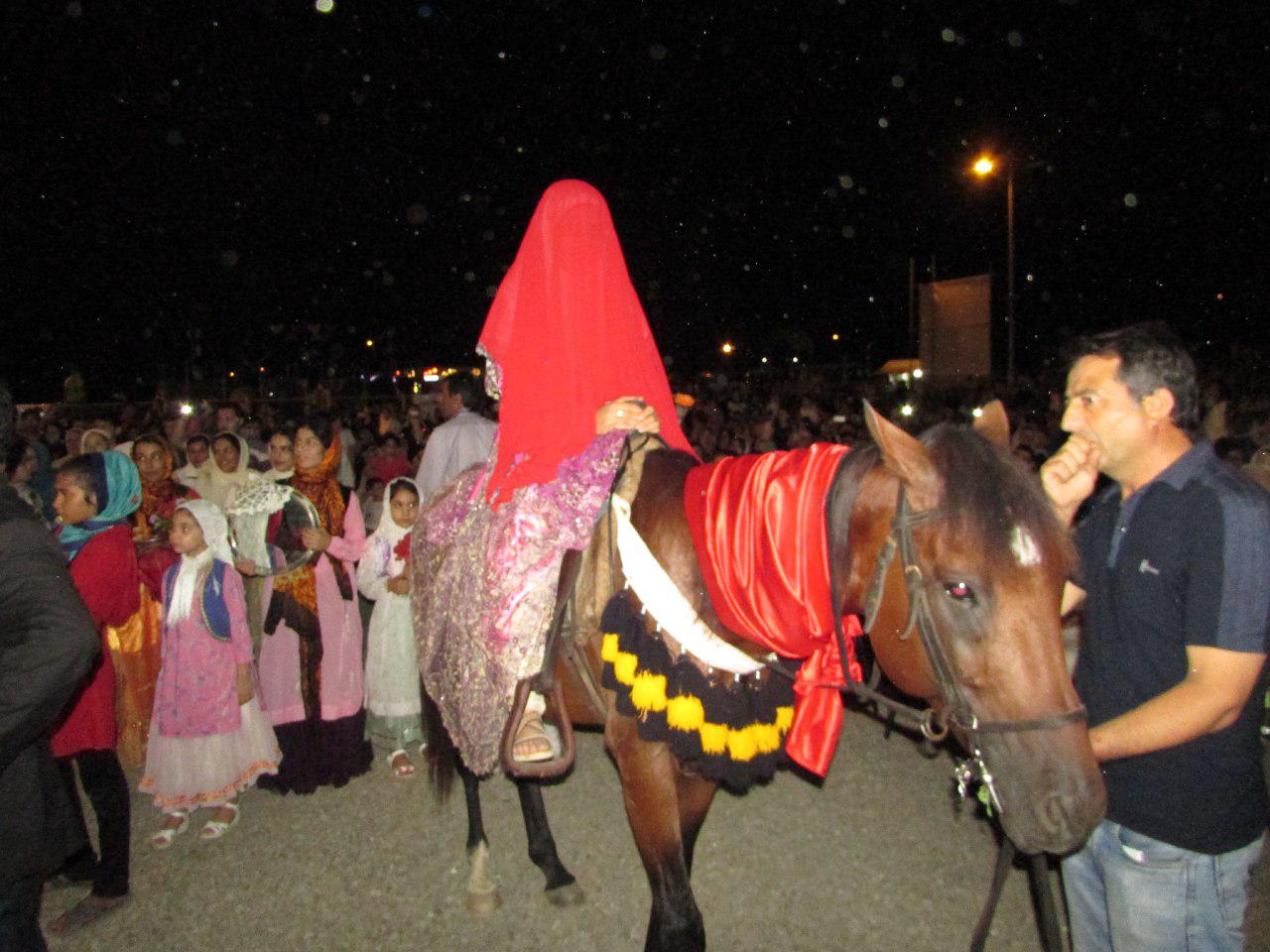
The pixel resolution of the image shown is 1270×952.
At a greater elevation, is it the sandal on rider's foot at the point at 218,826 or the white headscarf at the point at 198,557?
the white headscarf at the point at 198,557

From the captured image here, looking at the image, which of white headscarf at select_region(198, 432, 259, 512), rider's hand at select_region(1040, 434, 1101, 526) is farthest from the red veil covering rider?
white headscarf at select_region(198, 432, 259, 512)

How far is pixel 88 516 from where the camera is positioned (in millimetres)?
3531

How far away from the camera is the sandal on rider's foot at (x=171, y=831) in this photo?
4117 mm

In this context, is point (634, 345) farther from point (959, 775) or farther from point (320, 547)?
point (320, 547)

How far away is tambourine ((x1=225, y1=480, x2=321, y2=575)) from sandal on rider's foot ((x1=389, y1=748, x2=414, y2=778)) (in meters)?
1.42

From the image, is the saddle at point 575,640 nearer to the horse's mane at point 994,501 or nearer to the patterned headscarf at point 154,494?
the horse's mane at point 994,501

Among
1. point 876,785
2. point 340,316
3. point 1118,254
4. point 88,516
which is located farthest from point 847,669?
point 340,316

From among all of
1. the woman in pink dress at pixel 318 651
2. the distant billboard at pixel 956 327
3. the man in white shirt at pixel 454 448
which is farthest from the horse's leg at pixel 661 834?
the distant billboard at pixel 956 327

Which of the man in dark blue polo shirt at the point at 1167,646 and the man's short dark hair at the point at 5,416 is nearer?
the man in dark blue polo shirt at the point at 1167,646

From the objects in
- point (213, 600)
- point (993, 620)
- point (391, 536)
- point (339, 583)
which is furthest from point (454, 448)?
point (993, 620)

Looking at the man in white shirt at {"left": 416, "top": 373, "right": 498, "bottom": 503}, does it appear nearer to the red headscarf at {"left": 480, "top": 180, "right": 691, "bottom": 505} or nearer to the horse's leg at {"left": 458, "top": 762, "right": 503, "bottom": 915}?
the horse's leg at {"left": 458, "top": 762, "right": 503, "bottom": 915}

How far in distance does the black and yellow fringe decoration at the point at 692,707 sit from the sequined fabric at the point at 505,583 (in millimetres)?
340

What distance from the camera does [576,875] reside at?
3.87 metres

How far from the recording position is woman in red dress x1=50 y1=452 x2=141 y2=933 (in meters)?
3.45
